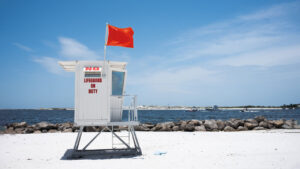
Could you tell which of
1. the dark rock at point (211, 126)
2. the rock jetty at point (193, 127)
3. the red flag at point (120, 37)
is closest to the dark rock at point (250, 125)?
the rock jetty at point (193, 127)

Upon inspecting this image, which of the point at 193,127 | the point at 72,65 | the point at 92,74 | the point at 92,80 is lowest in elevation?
the point at 193,127

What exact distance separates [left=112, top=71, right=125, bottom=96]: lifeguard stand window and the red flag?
1.35 metres

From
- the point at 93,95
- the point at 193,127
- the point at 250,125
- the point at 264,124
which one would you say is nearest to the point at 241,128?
Result: the point at 250,125

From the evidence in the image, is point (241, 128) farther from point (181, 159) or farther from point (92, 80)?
point (92, 80)

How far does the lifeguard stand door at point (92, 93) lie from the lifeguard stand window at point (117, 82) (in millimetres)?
796

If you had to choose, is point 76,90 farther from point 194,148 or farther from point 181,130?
point 181,130

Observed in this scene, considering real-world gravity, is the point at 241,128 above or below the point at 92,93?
below

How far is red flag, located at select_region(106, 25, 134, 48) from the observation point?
11.0 m

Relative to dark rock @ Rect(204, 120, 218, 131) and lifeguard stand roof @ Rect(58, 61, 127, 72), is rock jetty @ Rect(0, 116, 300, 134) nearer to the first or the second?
dark rock @ Rect(204, 120, 218, 131)

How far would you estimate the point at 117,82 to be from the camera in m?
11.6

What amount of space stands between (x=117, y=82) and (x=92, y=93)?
57.0 inches

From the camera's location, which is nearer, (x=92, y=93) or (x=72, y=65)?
(x=92, y=93)

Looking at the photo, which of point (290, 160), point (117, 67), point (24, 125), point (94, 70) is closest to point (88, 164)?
point (94, 70)

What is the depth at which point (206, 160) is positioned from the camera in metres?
9.84
